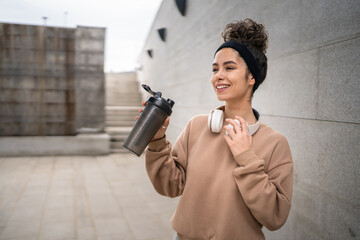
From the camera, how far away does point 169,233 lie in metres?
3.11

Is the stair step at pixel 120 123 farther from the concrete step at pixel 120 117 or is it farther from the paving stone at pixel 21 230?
the paving stone at pixel 21 230

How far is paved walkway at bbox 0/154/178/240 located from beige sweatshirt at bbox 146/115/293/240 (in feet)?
6.58

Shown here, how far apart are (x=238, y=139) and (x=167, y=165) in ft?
1.08

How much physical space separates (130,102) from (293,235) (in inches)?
366

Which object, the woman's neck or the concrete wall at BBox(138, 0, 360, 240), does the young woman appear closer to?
the woman's neck

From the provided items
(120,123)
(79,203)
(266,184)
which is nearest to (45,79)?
(120,123)

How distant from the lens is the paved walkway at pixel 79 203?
310 centimetres

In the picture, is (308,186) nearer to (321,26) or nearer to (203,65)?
(321,26)

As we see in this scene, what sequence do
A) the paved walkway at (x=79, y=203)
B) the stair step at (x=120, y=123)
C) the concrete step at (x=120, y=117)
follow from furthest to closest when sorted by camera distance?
the concrete step at (x=120, y=117) < the stair step at (x=120, y=123) < the paved walkway at (x=79, y=203)

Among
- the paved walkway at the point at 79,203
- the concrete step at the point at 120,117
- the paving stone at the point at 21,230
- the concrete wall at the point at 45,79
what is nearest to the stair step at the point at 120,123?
the concrete step at the point at 120,117

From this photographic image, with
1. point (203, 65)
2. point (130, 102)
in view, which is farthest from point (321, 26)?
point (130, 102)

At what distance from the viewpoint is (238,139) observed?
1103 millimetres

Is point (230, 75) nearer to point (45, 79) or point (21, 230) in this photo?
point (21, 230)

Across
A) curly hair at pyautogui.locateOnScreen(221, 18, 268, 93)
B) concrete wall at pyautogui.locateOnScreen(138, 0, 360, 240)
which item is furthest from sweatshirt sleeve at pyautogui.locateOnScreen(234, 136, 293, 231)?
concrete wall at pyautogui.locateOnScreen(138, 0, 360, 240)
